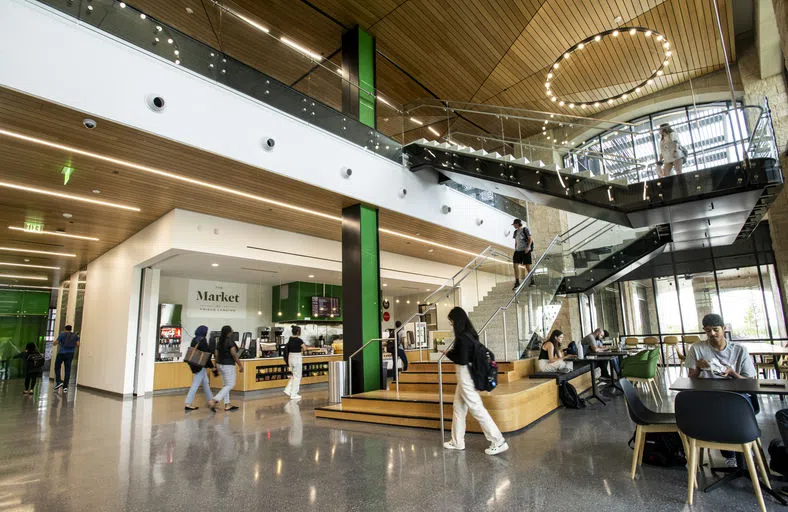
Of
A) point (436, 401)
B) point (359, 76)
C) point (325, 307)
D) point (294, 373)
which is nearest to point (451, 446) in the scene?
point (436, 401)


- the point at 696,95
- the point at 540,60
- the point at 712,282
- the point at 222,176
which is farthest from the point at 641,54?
the point at 222,176

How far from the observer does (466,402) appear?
15.5ft

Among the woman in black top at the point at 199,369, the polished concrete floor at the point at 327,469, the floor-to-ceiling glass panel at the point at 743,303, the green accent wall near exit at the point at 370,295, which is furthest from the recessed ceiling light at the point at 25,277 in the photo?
the floor-to-ceiling glass panel at the point at 743,303

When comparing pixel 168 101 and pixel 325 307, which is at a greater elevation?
pixel 168 101

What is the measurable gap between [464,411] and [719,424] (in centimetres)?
241

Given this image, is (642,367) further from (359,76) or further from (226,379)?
(359,76)

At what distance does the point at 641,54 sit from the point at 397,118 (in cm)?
662

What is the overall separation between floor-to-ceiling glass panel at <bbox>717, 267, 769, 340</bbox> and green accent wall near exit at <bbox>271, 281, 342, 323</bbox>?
12753mm

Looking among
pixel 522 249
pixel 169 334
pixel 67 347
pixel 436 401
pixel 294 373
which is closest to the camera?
pixel 436 401

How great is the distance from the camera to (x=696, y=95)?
42.8 feet

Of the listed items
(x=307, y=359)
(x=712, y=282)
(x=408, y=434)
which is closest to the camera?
(x=408, y=434)

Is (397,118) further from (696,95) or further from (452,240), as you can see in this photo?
(696,95)

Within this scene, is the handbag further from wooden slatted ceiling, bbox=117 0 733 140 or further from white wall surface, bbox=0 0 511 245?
wooden slatted ceiling, bbox=117 0 733 140

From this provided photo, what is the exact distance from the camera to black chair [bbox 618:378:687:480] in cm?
360
